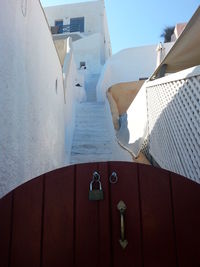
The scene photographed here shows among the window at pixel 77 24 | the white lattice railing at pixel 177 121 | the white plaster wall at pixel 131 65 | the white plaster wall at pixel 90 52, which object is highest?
the window at pixel 77 24

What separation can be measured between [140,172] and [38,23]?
297 cm

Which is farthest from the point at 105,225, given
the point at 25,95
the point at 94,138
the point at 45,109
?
the point at 94,138

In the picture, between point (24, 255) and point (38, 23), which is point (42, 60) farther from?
point (24, 255)

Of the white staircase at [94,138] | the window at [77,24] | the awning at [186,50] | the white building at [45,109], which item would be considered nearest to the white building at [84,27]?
the window at [77,24]

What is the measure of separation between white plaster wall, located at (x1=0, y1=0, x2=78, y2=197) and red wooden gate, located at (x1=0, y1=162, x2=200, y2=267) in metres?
0.75

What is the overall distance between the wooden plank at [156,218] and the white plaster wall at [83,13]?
1780cm

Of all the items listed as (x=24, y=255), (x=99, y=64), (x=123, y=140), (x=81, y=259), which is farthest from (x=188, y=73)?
(x=99, y=64)

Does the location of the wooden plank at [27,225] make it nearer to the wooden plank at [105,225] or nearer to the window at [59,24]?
the wooden plank at [105,225]

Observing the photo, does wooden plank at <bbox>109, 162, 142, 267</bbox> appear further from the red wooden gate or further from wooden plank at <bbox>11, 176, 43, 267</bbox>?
wooden plank at <bbox>11, 176, 43, 267</bbox>

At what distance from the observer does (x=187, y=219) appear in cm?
149

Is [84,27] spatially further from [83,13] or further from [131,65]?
[131,65]

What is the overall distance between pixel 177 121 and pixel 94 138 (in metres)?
3.89

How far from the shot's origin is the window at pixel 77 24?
18.6 metres

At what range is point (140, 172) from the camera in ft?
5.21
